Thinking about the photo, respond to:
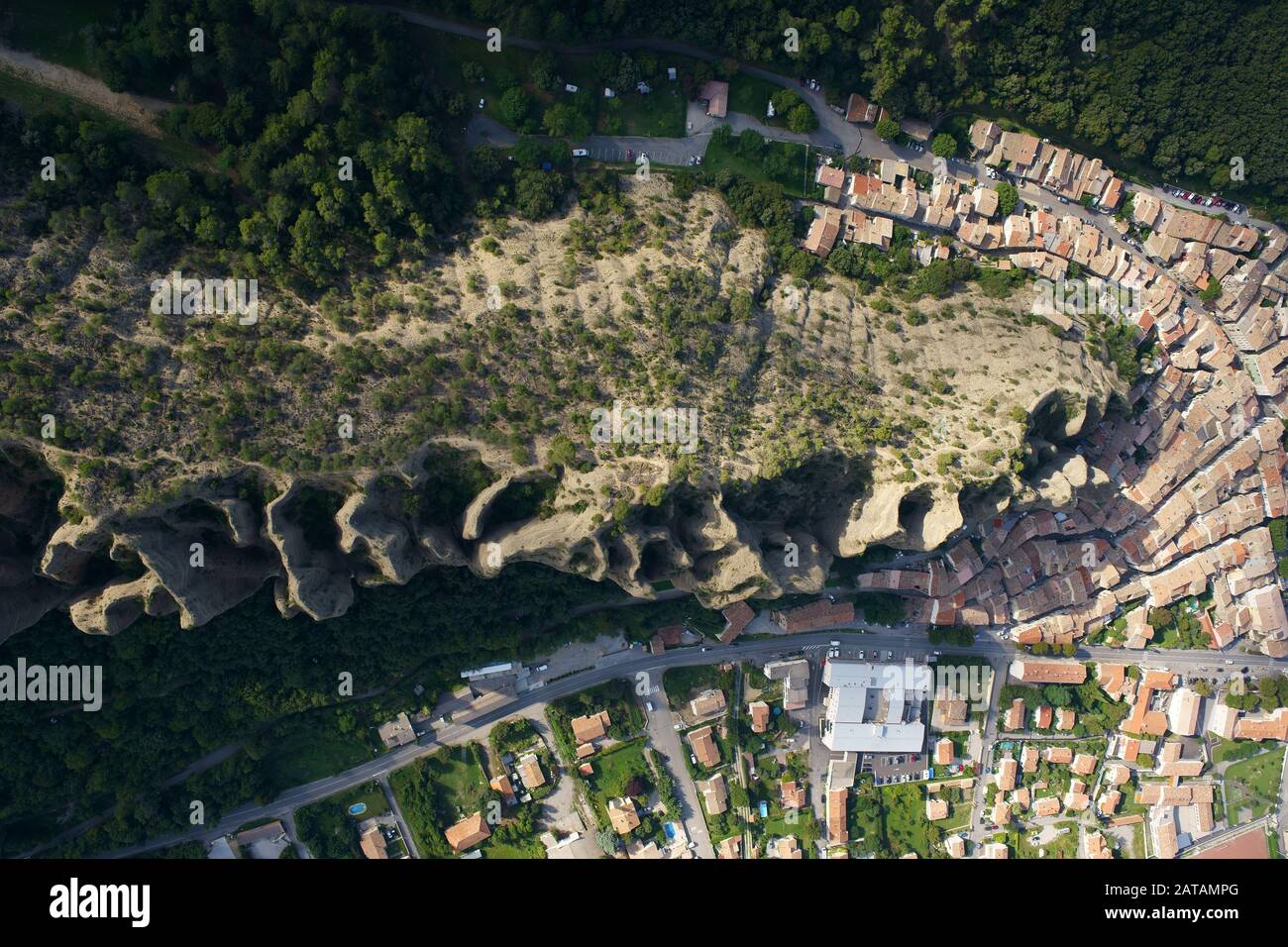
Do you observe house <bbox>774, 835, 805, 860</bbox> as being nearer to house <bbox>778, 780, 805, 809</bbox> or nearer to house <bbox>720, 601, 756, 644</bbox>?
house <bbox>778, 780, 805, 809</bbox>

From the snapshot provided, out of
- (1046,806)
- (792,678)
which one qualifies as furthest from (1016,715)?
(792,678)

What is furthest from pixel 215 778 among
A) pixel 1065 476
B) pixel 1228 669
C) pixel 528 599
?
pixel 1228 669

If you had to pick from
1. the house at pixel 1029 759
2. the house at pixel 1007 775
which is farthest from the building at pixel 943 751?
the house at pixel 1029 759

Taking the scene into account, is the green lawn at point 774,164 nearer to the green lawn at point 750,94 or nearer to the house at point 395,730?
the green lawn at point 750,94

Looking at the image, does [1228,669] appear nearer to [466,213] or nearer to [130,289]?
[466,213]

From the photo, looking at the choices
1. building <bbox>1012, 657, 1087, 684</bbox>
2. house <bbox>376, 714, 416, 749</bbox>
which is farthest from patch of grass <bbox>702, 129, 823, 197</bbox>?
house <bbox>376, 714, 416, 749</bbox>

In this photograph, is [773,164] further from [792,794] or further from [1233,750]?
[1233,750]
